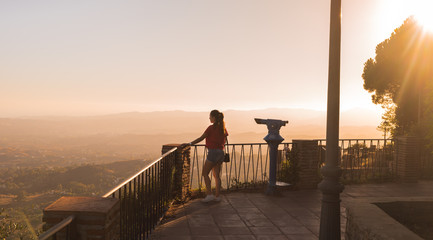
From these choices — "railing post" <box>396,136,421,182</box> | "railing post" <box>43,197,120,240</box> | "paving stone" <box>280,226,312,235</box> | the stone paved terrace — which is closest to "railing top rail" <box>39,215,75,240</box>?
"railing post" <box>43,197,120,240</box>

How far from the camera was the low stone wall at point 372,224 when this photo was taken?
3.54m

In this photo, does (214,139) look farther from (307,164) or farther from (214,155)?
(307,164)

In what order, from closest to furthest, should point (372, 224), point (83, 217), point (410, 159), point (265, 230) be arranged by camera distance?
point (83, 217), point (372, 224), point (265, 230), point (410, 159)

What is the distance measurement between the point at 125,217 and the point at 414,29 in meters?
28.4

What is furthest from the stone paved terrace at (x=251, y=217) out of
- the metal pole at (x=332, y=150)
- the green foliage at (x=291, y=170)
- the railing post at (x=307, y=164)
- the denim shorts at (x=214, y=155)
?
the metal pole at (x=332, y=150)

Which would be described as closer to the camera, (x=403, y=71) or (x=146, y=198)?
(x=146, y=198)

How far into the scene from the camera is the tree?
84.6ft

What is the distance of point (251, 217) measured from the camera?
6930 millimetres

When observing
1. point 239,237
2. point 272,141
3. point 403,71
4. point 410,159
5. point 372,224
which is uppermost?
point 403,71

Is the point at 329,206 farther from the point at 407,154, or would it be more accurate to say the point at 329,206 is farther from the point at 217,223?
the point at 407,154

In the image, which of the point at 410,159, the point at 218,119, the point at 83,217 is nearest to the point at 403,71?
the point at 410,159

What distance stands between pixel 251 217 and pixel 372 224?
3285mm

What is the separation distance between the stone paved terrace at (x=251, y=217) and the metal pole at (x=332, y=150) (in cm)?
→ 124

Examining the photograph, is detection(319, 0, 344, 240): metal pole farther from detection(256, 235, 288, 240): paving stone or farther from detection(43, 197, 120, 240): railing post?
detection(43, 197, 120, 240): railing post
